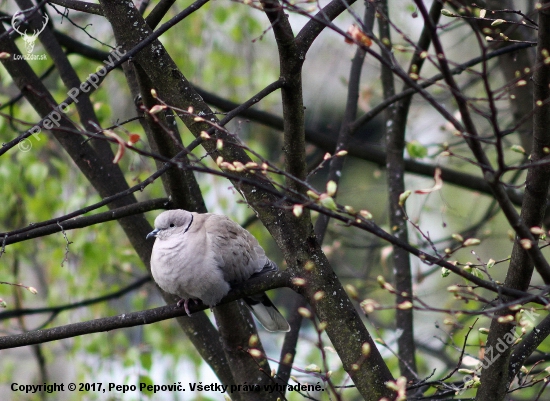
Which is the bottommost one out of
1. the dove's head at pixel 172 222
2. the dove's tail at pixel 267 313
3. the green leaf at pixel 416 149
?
the dove's tail at pixel 267 313

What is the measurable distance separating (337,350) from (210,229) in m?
0.96

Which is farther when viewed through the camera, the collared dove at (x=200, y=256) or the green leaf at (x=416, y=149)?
the green leaf at (x=416, y=149)

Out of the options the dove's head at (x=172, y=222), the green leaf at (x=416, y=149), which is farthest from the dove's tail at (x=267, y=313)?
the green leaf at (x=416, y=149)

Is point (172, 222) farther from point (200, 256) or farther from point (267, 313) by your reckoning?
point (267, 313)

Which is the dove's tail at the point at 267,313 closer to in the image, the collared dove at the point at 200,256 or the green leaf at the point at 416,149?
→ the collared dove at the point at 200,256

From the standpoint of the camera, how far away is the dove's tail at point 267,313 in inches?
127

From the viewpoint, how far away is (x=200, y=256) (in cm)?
277

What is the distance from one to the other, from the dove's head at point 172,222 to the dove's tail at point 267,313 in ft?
2.10

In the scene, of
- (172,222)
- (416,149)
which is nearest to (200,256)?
(172,222)

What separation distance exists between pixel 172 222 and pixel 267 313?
31.7 inches

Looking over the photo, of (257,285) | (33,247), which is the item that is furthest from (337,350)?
(33,247)

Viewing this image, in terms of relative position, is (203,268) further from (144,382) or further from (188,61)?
(188,61)

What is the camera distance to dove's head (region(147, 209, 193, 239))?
9.03 ft

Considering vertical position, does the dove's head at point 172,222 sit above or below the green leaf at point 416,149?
below
